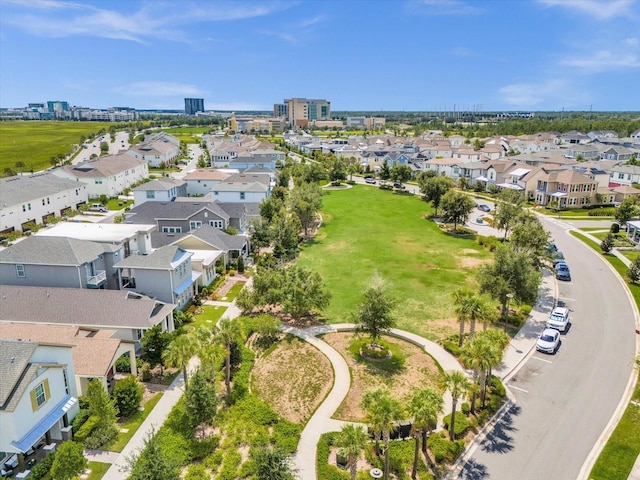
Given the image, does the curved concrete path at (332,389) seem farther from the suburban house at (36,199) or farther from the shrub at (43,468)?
the suburban house at (36,199)

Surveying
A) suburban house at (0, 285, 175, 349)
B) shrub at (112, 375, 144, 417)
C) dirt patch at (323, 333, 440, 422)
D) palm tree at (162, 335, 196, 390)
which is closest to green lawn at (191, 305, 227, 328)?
suburban house at (0, 285, 175, 349)

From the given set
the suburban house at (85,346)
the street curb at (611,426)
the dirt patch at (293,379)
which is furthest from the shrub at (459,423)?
Result: the suburban house at (85,346)

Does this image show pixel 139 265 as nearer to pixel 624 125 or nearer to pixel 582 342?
pixel 582 342

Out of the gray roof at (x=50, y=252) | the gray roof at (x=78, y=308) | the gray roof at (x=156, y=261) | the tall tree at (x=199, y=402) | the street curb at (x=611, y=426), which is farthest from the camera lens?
the gray roof at (x=156, y=261)

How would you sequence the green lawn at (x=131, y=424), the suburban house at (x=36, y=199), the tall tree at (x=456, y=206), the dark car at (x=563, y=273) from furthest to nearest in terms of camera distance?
the tall tree at (x=456, y=206), the suburban house at (x=36, y=199), the dark car at (x=563, y=273), the green lawn at (x=131, y=424)

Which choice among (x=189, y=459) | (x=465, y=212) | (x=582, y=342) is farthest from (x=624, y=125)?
(x=189, y=459)

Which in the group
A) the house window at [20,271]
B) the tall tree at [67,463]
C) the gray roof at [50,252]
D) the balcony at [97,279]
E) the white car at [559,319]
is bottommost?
the white car at [559,319]
